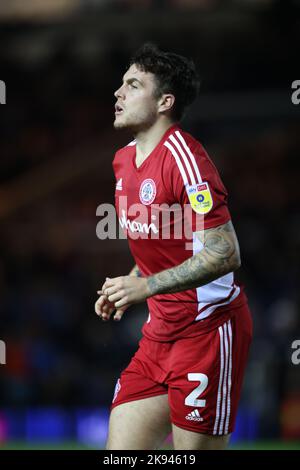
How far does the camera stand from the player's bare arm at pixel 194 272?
142 inches

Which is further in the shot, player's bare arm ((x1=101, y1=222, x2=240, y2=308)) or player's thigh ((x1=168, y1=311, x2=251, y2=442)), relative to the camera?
player's thigh ((x1=168, y1=311, x2=251, y2=442))

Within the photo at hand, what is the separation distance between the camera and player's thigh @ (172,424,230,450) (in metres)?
3.88

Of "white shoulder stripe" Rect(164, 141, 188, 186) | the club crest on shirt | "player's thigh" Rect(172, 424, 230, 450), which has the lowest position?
"player's thigh" Rect(172, 424, 230, 450)

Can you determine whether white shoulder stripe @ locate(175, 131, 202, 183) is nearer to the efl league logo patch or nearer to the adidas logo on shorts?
the efl league logo patch

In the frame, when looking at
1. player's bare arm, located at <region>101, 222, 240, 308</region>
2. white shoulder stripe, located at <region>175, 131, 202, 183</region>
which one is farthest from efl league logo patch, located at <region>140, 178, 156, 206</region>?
player's bare arm, located at <region>101, 222, 240, 308</region>

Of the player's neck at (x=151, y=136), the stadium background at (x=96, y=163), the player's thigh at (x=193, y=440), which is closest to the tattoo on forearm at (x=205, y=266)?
the player's neck at (x=151, y=136)

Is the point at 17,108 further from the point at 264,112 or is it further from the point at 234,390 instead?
the point at 234,390

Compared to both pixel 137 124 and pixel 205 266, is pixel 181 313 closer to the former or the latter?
pixel 205 266

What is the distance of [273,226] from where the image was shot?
40.0ft

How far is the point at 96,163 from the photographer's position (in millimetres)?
13109

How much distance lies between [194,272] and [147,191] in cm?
47

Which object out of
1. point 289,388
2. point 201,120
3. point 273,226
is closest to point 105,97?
point 201,120

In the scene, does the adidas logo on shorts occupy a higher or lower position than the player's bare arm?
lower

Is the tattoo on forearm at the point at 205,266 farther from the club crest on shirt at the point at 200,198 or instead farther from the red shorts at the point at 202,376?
the red shorts at the point at 202,376
